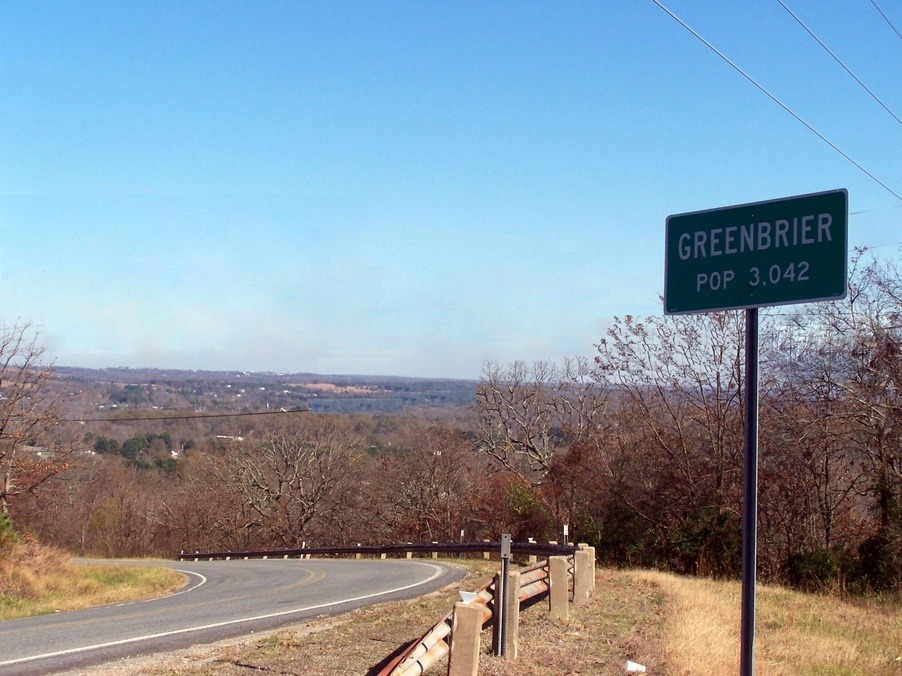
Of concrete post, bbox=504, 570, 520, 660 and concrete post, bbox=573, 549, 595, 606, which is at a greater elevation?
concrete post, bbox=504, 570, 520, 660

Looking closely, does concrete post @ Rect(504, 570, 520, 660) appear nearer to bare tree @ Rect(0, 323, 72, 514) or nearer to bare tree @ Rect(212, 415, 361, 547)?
bare tree @ Rect(0, 323, 72, 514)

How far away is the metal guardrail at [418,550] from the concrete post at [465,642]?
13.0 metres

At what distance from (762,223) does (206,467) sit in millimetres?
68237

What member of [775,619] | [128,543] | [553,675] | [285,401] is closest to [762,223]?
[553,675]

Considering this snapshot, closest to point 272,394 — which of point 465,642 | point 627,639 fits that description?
point 627,639

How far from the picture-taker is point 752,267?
557cm

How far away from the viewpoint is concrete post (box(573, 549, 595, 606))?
43.1 ft

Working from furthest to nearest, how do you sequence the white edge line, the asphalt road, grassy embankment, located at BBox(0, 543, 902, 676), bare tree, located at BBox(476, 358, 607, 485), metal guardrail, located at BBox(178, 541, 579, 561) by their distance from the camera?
bare tree, located at BBox(476, 358, 607, 485) → metal guardrail, located at BBox(178, 541, 579, 561) → the asphalt road → the white edge line → grassy embankment, located at BBox(0, 543, 902, 676)

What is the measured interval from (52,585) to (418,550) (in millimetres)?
15694

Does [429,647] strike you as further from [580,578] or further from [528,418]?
[528,418]

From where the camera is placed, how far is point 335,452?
66.6 meters

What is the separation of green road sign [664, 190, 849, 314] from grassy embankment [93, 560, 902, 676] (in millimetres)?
4356

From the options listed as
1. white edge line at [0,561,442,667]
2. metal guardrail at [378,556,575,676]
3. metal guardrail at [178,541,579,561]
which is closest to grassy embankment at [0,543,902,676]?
metal guardrail at [378,556,575,676]

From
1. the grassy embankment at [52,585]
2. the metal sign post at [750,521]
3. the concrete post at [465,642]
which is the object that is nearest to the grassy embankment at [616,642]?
the concrete post at [465,642]
